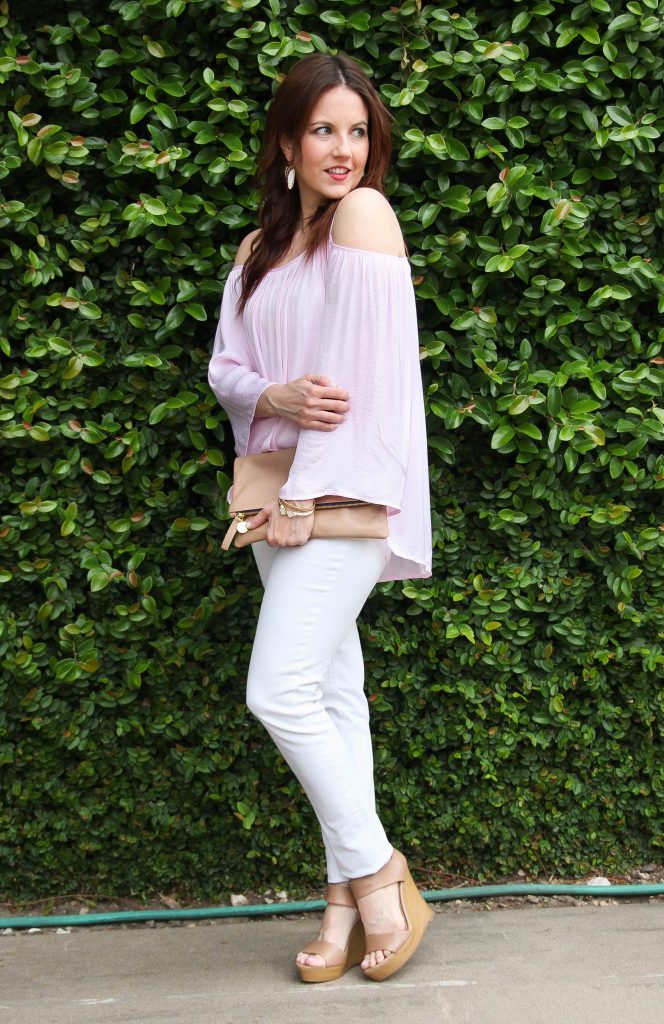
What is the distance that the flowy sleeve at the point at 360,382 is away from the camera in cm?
241

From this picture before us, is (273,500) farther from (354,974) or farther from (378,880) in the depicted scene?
(354,974)

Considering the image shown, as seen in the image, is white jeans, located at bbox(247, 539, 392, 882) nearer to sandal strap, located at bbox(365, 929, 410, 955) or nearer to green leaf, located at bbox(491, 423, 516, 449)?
sandal strap, located at bbox(365, 929, 410, 955)

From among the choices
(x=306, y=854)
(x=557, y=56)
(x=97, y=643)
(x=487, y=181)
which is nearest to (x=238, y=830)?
(x=306, y=854)

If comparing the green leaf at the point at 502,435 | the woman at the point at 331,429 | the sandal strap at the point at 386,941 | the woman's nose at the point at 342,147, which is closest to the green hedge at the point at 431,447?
the green leaf at the point at 502,435

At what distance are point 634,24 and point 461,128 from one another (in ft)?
1.78

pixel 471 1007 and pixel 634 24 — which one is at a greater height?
pixel 634 24

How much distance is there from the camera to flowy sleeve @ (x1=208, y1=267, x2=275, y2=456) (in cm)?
271

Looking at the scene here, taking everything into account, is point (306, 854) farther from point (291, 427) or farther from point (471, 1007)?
point (291, 427)

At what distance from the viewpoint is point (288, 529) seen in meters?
2.46

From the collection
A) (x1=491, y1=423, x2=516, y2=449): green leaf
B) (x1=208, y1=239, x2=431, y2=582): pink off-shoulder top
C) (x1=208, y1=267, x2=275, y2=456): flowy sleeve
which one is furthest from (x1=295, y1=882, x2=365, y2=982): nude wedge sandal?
(x1=491, y1=423, x2=516, y2=449): green leaf

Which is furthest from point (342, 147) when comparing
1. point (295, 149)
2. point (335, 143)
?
point (295, 149)

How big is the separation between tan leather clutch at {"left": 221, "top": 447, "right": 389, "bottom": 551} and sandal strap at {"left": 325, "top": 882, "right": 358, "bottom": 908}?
901 mm

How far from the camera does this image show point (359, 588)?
2.55 meters

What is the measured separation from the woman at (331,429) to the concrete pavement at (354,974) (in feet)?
0.42
